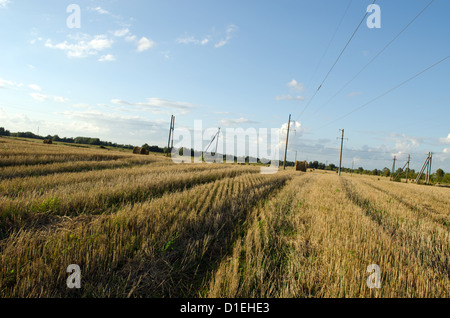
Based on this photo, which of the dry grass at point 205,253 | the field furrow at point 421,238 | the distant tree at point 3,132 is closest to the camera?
the dry grass at point 205,253

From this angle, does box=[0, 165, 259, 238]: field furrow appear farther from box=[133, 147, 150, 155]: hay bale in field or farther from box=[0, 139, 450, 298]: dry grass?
box=[133, 147, 150, 155]: hay bale in field

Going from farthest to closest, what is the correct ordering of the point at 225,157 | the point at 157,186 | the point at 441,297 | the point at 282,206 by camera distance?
1. the point at 225,157
2. the point at 157,186
3. the point at 282,206
4. the point at 441,297

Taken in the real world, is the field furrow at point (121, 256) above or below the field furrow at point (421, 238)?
below

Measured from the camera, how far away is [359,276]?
9.70 ft

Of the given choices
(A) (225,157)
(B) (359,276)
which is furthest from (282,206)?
(A) (225,157)

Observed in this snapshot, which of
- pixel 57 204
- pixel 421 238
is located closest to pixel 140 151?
pixel 57 204

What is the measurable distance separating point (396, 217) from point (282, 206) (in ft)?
11.8
